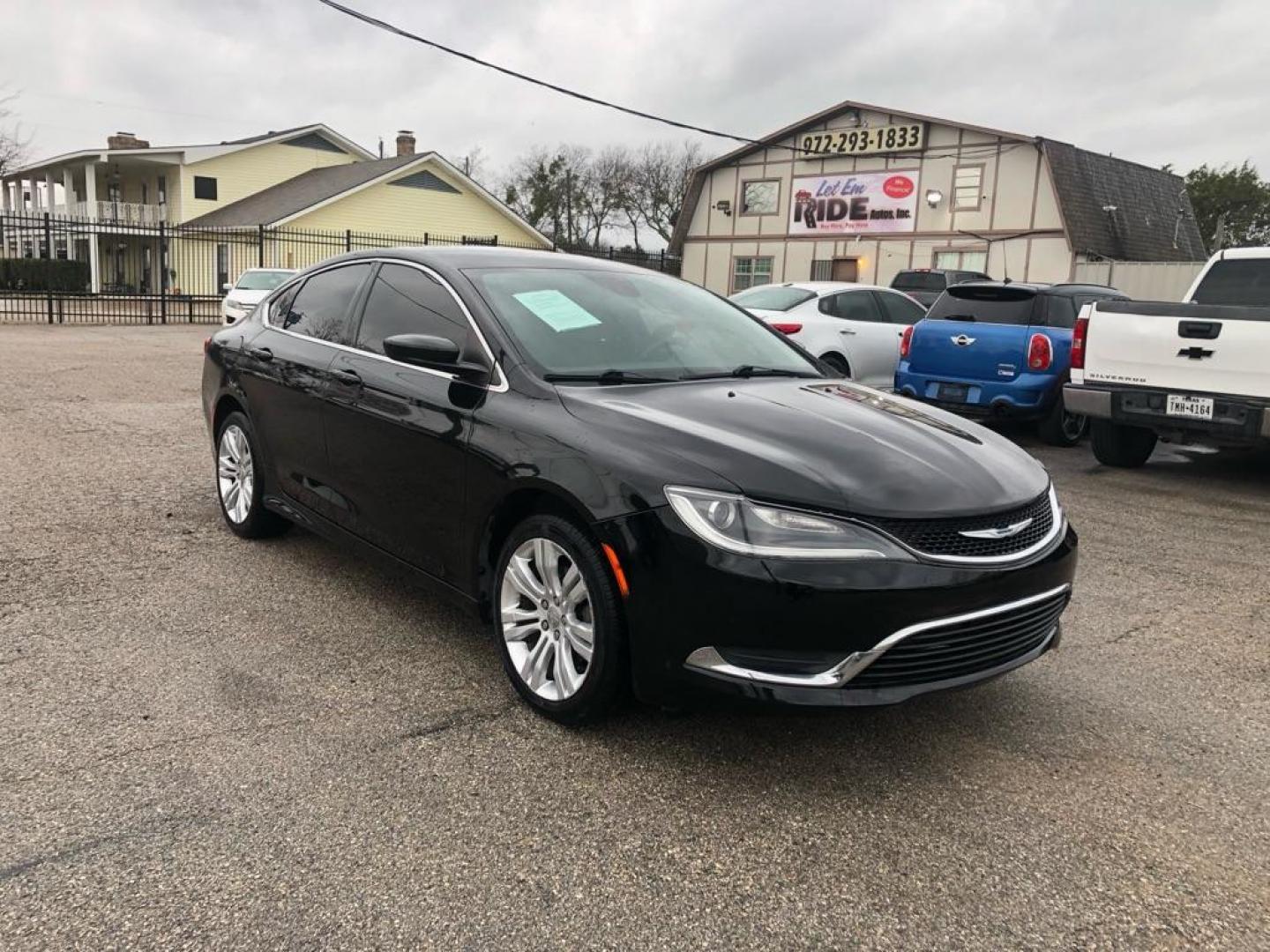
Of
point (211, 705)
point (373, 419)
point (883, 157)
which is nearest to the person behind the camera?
point (211, 705)

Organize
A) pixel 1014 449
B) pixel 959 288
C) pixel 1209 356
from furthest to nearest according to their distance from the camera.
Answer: pixel 959 288, pixel 1209 356, pixel 1014 449

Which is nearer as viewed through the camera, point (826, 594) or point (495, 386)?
point (826, 594)

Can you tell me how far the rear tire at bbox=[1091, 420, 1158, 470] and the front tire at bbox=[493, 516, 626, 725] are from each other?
256 inches

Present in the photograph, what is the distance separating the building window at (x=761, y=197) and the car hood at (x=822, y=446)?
99.1 feet

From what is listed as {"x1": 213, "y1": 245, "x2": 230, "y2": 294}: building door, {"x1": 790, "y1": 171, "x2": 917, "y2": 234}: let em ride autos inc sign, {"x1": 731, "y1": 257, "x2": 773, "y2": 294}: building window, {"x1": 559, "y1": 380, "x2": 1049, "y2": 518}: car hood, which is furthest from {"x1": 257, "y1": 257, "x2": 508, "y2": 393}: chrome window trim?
{"x1": 213, "y1": 245, "x2": 230, "y2": 294}: building door

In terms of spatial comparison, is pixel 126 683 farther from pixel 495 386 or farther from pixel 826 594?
pixel 826 594

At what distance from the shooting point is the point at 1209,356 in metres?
6.89

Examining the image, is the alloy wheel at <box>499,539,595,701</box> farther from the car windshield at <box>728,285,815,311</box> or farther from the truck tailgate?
the car windshield at <box>728,285,815,311</box>

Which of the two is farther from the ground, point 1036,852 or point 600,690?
point 600,690

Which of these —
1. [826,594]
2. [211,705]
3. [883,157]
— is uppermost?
[883,157]

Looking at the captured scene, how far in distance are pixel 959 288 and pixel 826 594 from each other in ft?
25.2

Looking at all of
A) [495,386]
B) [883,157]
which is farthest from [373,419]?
[883,157]

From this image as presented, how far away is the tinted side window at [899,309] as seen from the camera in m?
11.4

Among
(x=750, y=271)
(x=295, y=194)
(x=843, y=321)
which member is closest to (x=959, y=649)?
(x=843, y=321)
